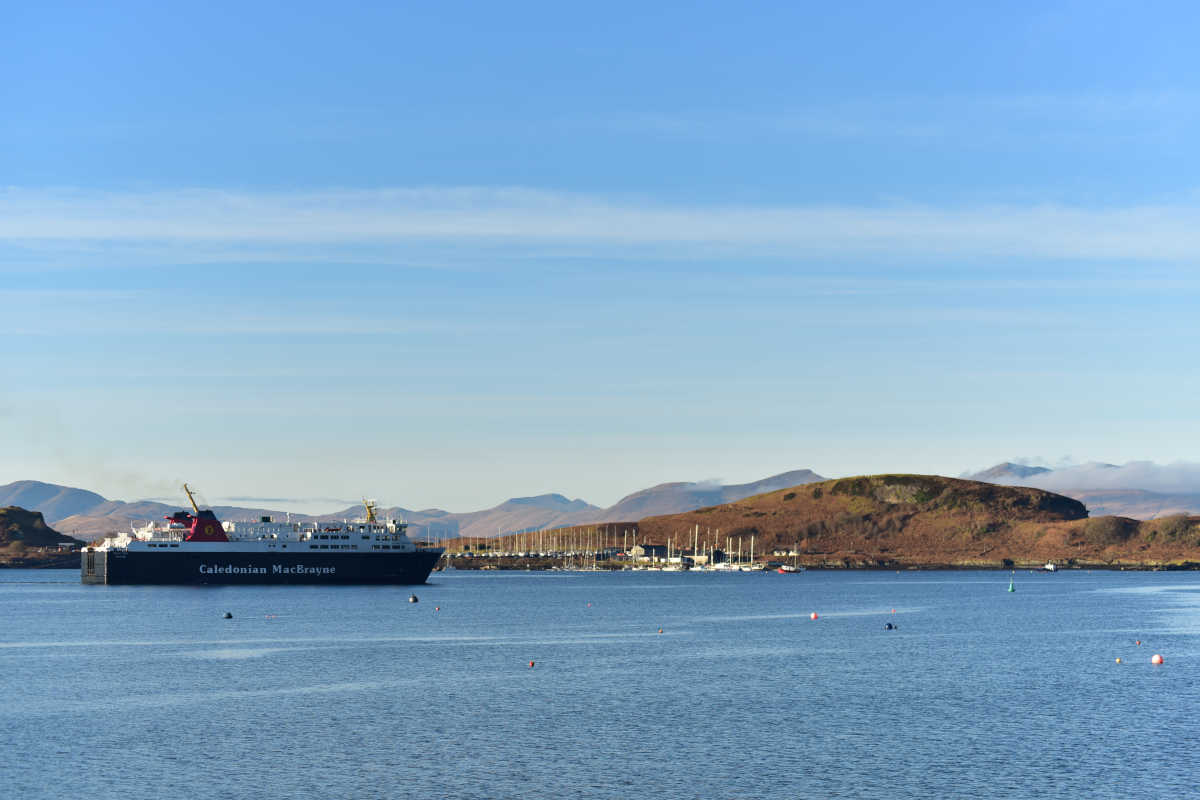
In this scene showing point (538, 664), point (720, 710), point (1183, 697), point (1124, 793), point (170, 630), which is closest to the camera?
point (1124, 793)

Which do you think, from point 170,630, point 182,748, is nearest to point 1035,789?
point 182,748

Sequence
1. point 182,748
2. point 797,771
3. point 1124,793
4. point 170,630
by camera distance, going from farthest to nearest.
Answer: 1. point 170,630
2. point 182,748
3. point 797,771
4. point 1124,793

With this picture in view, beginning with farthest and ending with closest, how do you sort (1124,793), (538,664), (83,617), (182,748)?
(83,617)
(538,664)
(182,748)
(1124,793)

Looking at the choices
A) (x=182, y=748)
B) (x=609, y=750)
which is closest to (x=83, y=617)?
(x=182, y=748)

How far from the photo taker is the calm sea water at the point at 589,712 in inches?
2212

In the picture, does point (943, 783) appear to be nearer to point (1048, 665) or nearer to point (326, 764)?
point (326, 764)

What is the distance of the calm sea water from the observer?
2212 inches

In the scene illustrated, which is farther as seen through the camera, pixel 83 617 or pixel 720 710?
pixel 83 617

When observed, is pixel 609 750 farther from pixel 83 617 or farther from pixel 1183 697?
pixel 83 617

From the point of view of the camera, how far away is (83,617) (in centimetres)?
15212

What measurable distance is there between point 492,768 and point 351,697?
24478 mm

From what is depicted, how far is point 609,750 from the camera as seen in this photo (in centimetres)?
6316

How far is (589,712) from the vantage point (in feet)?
246

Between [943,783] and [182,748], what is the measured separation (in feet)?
112
